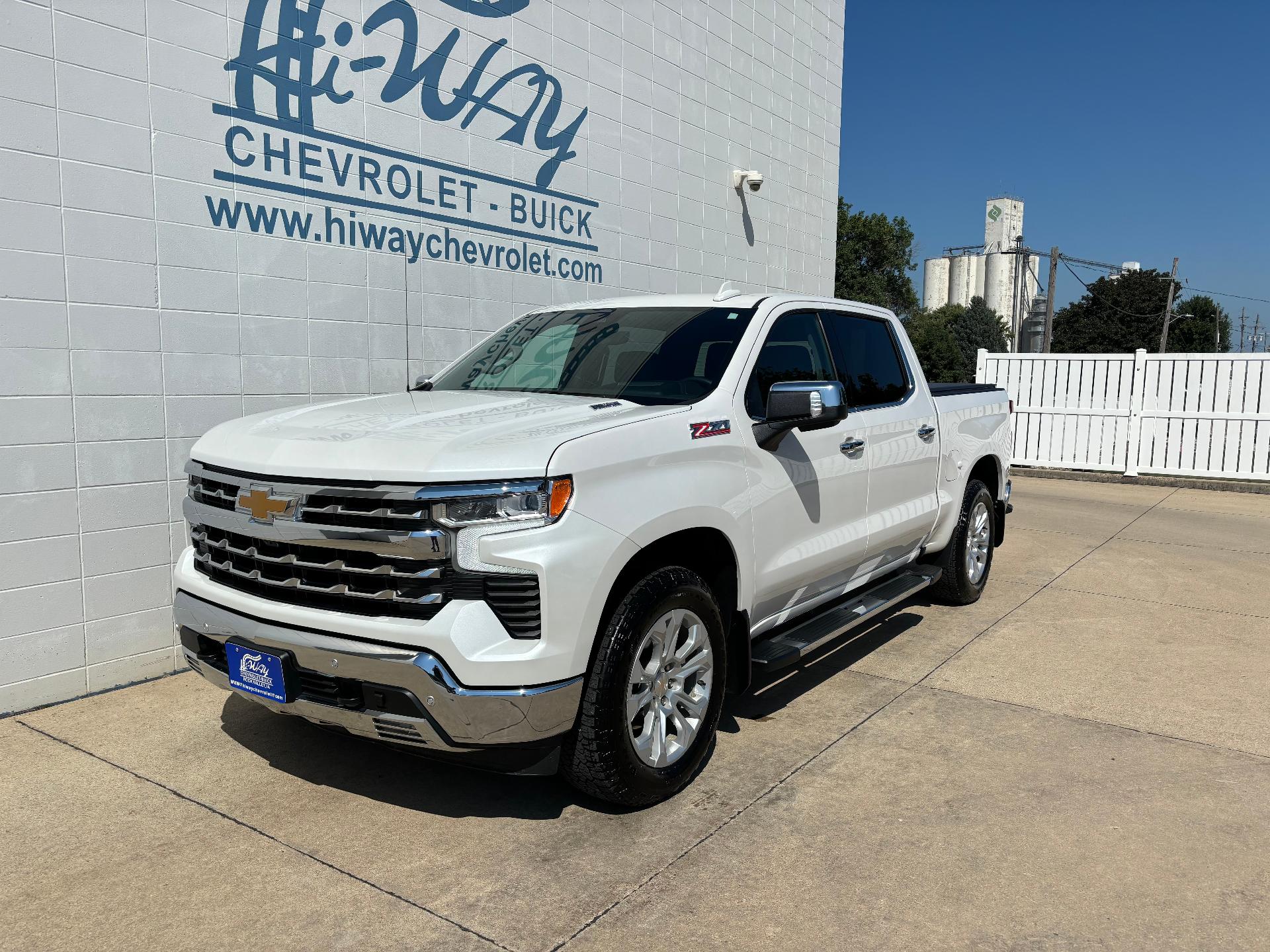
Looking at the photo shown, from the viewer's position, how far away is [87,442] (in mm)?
4996

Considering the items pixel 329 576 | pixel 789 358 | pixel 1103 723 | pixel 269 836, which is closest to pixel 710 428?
pixel 789 358

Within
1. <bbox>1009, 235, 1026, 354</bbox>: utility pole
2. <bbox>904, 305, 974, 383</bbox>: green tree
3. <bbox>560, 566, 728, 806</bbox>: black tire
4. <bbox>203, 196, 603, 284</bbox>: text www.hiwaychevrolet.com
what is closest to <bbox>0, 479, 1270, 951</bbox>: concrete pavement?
<bbox>560, 566, 728, 806</bbox>: black tire

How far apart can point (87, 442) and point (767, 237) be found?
797 cm

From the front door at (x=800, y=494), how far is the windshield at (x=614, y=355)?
22 centimetres

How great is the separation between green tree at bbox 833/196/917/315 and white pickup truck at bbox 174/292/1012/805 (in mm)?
60569

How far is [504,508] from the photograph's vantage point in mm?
3164

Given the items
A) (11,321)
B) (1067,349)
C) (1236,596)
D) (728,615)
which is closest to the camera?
(728,615)

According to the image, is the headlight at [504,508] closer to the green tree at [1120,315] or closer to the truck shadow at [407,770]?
the truck shadow at [407,770]

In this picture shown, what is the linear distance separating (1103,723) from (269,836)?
3728 mm

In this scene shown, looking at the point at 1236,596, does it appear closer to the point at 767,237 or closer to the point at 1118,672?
the point at 1118,672

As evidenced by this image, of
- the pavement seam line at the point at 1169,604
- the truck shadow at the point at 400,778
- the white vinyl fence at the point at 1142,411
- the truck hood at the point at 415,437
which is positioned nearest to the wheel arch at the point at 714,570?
the truck hood at the point at 415,437

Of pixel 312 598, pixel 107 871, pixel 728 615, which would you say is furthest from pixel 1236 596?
pixel 107 871

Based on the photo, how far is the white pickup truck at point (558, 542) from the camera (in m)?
3.13

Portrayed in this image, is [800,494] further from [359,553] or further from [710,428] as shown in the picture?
[359,553]
